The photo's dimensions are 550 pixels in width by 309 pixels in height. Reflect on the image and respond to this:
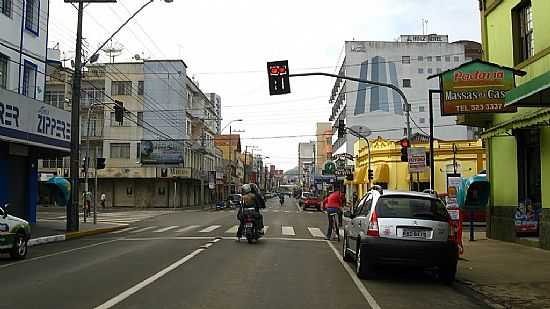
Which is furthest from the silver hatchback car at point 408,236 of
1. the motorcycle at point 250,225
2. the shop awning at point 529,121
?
the motorcycle at point 250,225

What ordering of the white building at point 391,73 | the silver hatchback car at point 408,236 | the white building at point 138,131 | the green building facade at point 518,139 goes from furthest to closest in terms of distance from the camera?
1. the white building at point 391,73
2. the white building at point 138,131
3. the green building facade at point 518,139
4. the silver hatchback car at point 408,236

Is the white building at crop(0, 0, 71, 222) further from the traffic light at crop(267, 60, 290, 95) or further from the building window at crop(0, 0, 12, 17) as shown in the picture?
the traffic light at crop(267, 60, 290, 95)

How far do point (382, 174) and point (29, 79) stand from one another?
28035mm

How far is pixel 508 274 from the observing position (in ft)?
39.1

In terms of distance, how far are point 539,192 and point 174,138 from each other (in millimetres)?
47617

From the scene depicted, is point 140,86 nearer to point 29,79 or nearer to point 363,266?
point 29,79

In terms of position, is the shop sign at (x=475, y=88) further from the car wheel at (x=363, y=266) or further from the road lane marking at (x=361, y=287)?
the car wheel at (x=363, y=266)

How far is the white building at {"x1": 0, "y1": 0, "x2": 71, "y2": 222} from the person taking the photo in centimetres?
2189

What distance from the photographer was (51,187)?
2480 cm

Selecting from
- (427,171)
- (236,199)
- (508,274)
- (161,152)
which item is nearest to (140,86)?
(161,152)

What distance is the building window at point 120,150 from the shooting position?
6022 centimetres

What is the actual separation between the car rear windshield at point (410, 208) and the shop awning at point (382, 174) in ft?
115

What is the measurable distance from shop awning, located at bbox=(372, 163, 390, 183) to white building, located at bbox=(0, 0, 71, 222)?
25880 mm

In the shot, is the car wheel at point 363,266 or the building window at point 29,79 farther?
the building window at point 29,79
